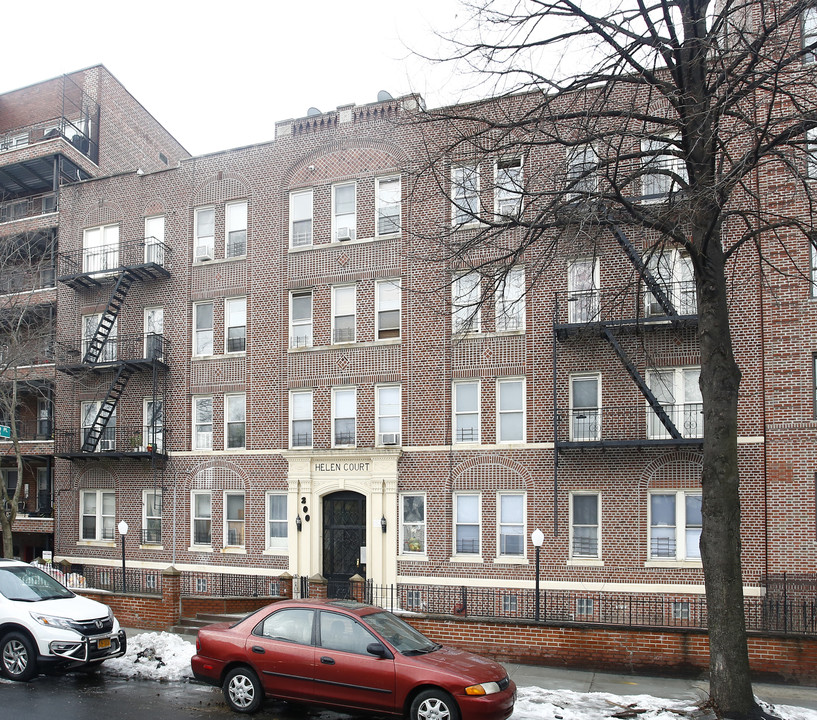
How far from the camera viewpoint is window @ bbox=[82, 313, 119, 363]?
25297 millimetres

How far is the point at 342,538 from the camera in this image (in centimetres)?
2178

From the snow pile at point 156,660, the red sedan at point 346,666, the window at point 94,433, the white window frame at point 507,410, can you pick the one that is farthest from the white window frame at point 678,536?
the window at point 94,433

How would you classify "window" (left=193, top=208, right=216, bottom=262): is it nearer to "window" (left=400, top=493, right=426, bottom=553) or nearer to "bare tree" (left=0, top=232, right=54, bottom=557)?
"bare tree" (left=0, top=232, right=54, bottom=557)

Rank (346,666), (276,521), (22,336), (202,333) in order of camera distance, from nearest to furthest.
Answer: (346,666)
(276,521)
(202,333)
(22,336)

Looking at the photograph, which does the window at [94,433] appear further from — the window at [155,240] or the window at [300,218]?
the window at [300,218]

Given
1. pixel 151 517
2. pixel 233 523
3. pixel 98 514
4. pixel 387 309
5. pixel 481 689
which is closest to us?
pixel 481 689

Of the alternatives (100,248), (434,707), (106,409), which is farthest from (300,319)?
(434,707)

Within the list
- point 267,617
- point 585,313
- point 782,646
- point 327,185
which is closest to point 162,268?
point 327,185

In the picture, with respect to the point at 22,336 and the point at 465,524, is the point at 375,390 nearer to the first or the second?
the point at 465,524

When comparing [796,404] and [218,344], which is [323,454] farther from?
[796,404]

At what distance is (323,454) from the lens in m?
21.9

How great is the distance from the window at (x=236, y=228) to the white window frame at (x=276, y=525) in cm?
796

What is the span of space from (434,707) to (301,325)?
15.4 meters

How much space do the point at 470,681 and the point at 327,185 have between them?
17.1 m
